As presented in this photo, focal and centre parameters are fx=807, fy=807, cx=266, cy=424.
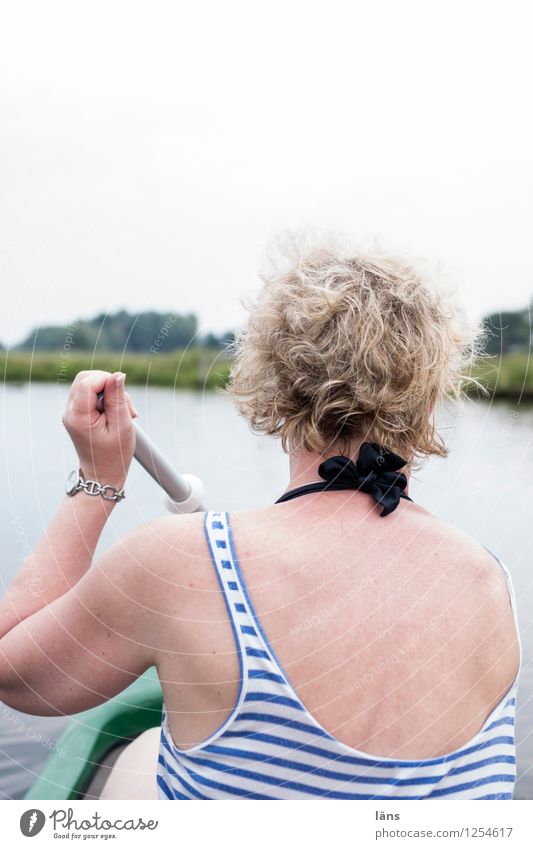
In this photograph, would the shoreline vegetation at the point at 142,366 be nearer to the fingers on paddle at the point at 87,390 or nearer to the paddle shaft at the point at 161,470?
the paddle shaft at the point at 161,470

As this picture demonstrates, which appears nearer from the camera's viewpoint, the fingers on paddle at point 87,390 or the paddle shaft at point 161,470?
the fingers on paddle at point 87,390

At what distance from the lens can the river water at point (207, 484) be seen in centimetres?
322

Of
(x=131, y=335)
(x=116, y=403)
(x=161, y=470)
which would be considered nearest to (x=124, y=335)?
(x=131, y=335)

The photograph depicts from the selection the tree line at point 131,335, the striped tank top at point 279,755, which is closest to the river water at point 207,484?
the tree line at point 131,335

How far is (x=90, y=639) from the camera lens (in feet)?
3.56

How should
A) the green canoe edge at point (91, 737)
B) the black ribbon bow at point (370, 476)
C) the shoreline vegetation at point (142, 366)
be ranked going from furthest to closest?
the green canoe edge at point (91, 737)
the shoreline vegetation at point (142, 366)
the black ribbon bow at point (370, 476)

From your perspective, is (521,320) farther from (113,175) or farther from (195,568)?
(195,568)

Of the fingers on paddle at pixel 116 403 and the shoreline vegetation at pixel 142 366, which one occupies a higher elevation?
the fingers on paddle at pixel 116 403

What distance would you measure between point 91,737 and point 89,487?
1.36 m

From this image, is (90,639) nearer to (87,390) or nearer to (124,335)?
(87,390)

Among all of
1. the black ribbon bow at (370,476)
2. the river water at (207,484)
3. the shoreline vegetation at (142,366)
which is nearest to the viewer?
the black ribbon bow at (370,476)

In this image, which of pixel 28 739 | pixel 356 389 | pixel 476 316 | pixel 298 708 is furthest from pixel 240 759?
pixel 28 739

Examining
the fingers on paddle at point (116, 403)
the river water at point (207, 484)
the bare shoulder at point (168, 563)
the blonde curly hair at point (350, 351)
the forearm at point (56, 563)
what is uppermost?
the blonde curly hair at point (350, 351)

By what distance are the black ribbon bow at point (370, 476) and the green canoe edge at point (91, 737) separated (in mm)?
1298
